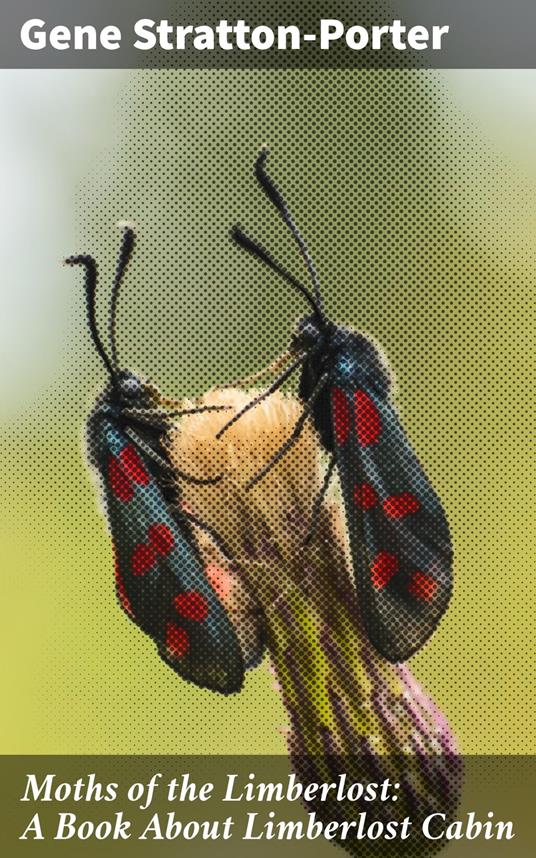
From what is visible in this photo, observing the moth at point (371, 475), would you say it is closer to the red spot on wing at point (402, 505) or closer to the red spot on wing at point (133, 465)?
the red spot on wing at point (402, 505)

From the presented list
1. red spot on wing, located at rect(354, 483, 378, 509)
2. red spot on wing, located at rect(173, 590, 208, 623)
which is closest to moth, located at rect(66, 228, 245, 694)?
red spot on wing, located at rect(173, 590, 208, 623)

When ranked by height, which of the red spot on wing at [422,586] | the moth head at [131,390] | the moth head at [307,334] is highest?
→ the moth head at [307,334]

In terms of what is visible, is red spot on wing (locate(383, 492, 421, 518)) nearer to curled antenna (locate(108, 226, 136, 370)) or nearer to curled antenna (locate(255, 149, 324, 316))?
curled antenna (locate(255, 149, 324, 316))

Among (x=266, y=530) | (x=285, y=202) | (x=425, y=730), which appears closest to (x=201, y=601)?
(x=266, y=530)

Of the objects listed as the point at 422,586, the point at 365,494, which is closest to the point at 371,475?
the point at 365,494

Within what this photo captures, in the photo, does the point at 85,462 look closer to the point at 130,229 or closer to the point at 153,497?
the point at 153,497

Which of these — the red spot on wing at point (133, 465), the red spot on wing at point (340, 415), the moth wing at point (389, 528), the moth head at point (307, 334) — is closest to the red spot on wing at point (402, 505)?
the moth wing at point (389, 528)
